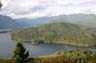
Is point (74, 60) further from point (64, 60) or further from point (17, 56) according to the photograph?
point (17, 56)

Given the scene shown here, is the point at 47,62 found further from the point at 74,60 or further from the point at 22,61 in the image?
the point at 22,61

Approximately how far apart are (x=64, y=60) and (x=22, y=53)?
74.0 metres

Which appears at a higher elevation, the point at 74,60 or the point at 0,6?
the point at 0,6

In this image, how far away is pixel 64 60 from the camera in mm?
106000

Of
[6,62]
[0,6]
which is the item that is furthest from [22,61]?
[6,62]

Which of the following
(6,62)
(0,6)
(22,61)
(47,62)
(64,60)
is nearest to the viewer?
(0,6)

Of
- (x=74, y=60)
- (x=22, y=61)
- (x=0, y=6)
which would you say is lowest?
(x=74, y=60)

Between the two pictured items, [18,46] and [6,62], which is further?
[6,62]

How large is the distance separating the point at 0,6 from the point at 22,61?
8.56 m

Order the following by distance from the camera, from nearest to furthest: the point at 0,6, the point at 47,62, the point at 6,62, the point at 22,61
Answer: the point at 0,6 < the point at 22,61 < the point at 6,62 < the point at 47,62

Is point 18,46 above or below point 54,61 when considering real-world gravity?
above

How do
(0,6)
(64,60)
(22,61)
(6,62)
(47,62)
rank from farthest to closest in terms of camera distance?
(64,60), (47,62), (6,62), (22,61), (0,6)

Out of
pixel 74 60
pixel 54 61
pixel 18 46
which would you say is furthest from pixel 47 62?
pixel 18 46

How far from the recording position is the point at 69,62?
103188mm
